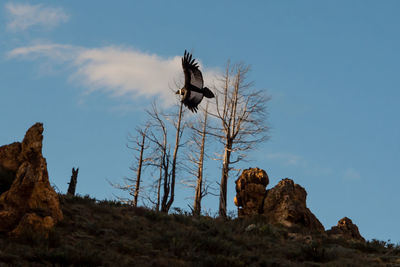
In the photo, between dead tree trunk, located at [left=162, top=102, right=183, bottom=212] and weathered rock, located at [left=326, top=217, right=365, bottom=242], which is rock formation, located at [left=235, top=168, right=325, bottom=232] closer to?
weathered rock, located at [left=326, top=217, right=365, bottom=242]

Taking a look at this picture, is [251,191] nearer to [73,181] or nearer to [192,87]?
[192,87]

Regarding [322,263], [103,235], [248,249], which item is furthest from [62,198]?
[322,263]

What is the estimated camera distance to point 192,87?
16422 mm

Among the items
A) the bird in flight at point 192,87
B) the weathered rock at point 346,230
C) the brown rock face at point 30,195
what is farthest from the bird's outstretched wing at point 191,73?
the weathered rock at point 346,230

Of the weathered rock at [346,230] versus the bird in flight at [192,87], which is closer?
the bird in flight at [192,87]

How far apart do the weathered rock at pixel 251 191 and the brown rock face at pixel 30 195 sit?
9289 millimetres

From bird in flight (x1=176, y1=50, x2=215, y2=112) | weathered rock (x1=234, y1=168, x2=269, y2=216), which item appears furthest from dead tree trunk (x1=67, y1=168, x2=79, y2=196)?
bird in flight (x1=176, y1=50, x2=215, y2=112)

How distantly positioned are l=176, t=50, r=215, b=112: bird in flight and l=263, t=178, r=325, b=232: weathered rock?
24.3 ft

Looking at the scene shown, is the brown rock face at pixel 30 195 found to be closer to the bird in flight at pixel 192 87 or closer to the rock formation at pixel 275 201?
the bird in flight at pixel 192 87

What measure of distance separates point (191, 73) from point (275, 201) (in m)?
8.13

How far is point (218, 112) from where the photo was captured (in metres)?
27.8

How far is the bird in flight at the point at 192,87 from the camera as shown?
16.3 m

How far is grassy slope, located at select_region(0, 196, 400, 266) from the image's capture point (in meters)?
12.8

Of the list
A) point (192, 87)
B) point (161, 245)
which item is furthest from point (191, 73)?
point (161, 245)
